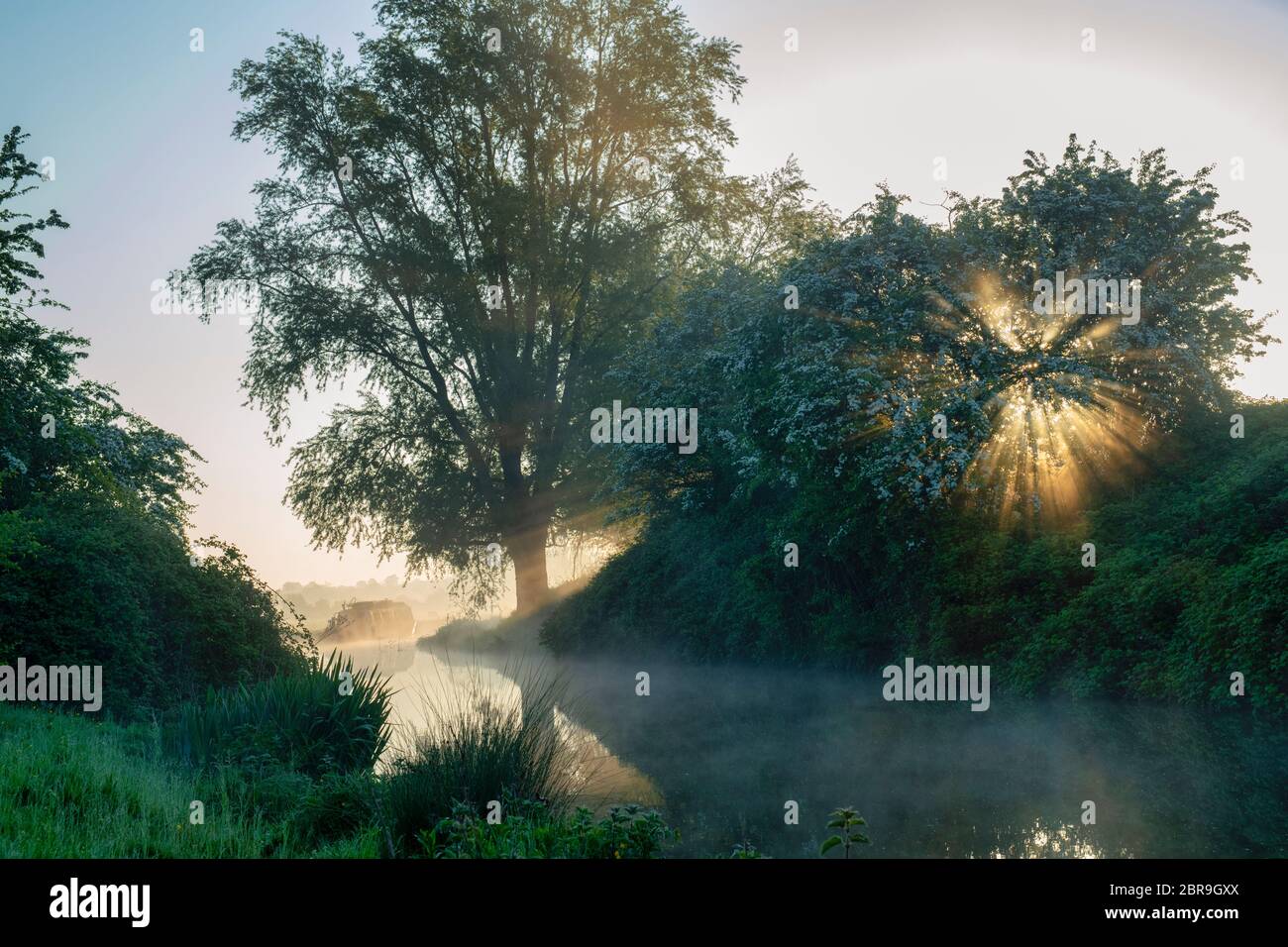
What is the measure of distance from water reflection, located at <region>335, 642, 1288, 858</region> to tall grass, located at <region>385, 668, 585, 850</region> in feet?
1.11

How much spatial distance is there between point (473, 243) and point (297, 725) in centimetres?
2001

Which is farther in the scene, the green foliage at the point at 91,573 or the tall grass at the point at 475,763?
the green foliage at the point at 91,573

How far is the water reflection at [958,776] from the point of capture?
8.39 metres

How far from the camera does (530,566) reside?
3048cm

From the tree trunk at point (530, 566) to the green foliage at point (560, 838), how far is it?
22.9 m

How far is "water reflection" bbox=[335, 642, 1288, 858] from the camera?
27.5ft

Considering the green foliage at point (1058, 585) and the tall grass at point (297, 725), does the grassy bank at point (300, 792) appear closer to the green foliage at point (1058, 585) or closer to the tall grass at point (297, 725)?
the tall grass at point (297, 725)

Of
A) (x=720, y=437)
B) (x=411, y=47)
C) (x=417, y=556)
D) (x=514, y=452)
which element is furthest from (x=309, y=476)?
(x=720, y=437)

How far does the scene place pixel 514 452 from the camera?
2931 centimetres

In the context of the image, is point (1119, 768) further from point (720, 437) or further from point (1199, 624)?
point (720, 437)

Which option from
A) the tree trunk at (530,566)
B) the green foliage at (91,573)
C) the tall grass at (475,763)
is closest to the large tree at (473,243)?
the tree trunk at (530,566)

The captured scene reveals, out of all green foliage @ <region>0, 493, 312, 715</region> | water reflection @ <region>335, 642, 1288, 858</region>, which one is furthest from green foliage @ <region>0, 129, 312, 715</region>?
water reflection @ <region>335, 642, 1288, 858</region>

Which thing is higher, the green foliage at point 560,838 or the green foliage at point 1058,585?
the green foliage at point 1058,585
